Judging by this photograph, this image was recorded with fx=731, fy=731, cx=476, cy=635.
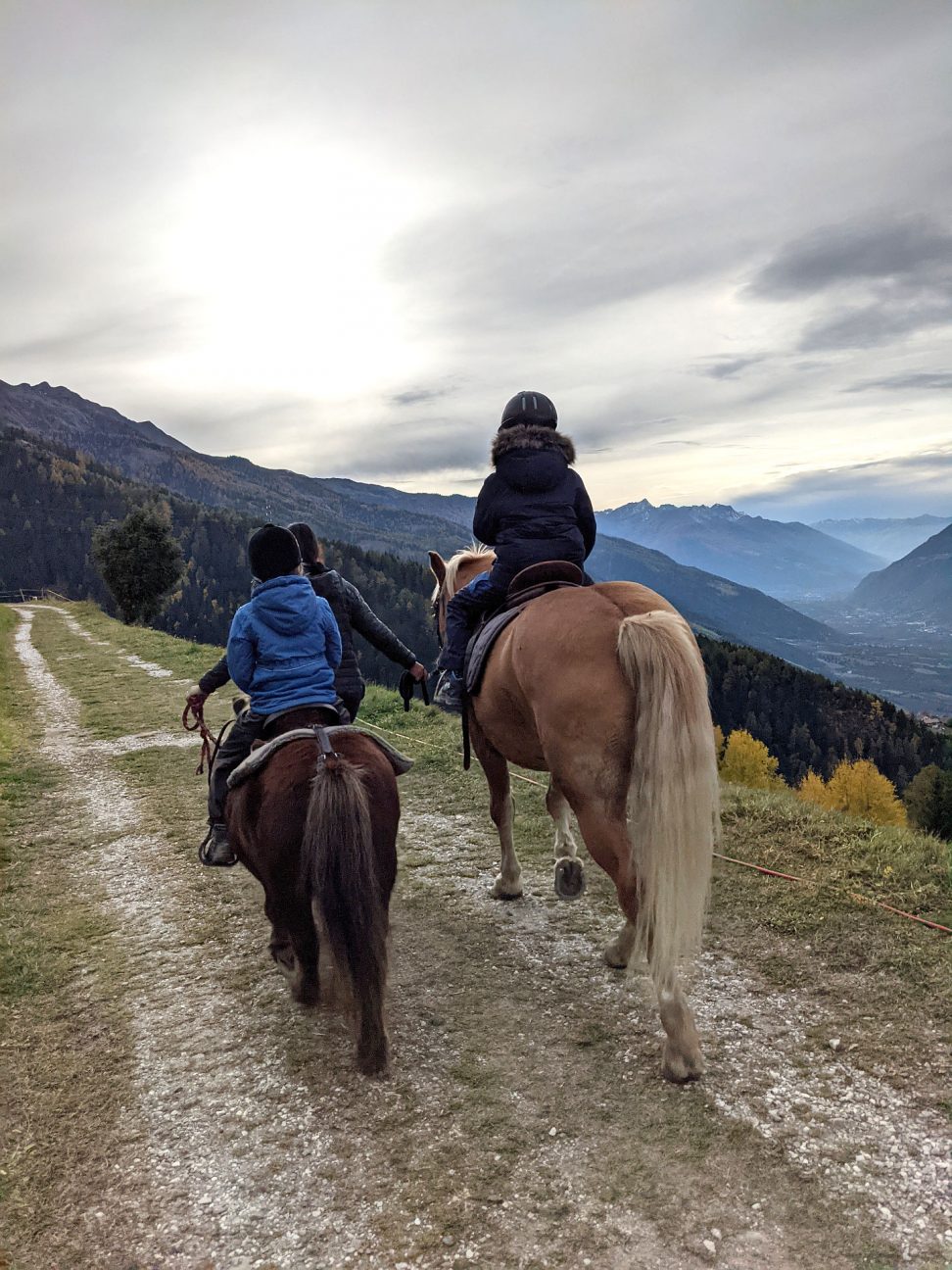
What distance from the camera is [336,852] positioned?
392 centimetres

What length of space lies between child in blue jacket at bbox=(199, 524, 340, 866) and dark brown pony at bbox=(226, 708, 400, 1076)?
490 millimetres

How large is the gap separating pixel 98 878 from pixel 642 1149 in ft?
19.8

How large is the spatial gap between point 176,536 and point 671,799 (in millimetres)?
134789

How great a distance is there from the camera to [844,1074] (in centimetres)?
400

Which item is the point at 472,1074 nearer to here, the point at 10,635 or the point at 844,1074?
the point at 844,1074

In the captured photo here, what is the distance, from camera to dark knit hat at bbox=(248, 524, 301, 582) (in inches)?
195

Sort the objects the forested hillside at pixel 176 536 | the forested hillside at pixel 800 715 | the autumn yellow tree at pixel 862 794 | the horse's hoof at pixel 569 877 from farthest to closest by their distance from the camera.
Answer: the forested hillside at pixel 176 536 → the forested hillside at pixel 800 715 → the autumn yellow tree at pixel 862 794 → the horse's hoof at pixel 569 877

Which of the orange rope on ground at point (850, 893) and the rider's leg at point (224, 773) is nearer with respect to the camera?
the rider's leg at point (224, 773)

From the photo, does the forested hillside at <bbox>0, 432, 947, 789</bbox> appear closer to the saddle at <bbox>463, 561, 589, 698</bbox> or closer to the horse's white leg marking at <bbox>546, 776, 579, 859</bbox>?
the horse's white leg marking at <bbox>546, 776, 579, 859</bbox>

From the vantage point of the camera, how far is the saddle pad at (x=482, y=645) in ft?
17.4

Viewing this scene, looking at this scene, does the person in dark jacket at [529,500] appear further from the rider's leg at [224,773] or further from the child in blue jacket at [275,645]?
the rider's leg at [224,773]

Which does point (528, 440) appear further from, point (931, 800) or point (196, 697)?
point (931, 800)

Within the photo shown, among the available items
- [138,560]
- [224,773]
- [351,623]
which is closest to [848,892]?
[351,623]

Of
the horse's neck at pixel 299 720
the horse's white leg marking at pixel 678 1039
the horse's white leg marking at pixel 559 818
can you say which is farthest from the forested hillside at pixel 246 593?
the horse's white leg marking at pixel 678 1039
